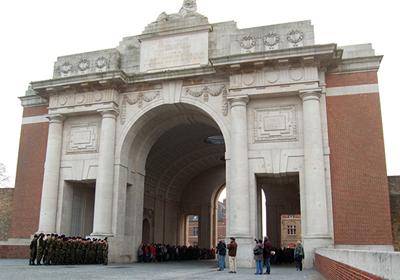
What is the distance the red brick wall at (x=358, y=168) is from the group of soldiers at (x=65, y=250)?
36.8 feet

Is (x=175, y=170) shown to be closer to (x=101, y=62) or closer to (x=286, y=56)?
(x=101, y=62)

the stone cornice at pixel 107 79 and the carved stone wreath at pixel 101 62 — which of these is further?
the carved stone wreath at pixel 101 62

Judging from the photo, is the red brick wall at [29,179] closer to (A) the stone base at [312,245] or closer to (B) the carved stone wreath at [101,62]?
(B) the carved stone wreath at [101,62]

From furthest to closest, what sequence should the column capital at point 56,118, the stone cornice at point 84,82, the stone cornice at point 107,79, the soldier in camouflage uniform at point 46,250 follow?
1. the column capital at point 56,118
2. the stone cornice at point 84,82
3. the stone cornice at point 107,79
4. the soldier in camouflage uniform at point 46,250

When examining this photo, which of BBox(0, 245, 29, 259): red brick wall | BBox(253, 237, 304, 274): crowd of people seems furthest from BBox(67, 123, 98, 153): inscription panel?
BBox(253, 237, 304, 274): crowd of people

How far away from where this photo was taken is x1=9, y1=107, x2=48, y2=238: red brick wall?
25.4 metres

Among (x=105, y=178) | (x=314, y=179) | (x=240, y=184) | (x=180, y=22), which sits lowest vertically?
(x=240, y=184)

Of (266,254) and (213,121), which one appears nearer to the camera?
(266,254)

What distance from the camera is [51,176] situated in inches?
968

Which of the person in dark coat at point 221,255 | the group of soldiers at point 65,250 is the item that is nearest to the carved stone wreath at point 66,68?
the group of soldiers at point 65,250

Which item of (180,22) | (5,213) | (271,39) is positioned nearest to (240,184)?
(271,39)

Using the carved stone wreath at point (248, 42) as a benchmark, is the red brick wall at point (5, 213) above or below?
below

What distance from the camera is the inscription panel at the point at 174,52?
79.2 feet

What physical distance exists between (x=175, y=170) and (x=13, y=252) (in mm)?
14933
